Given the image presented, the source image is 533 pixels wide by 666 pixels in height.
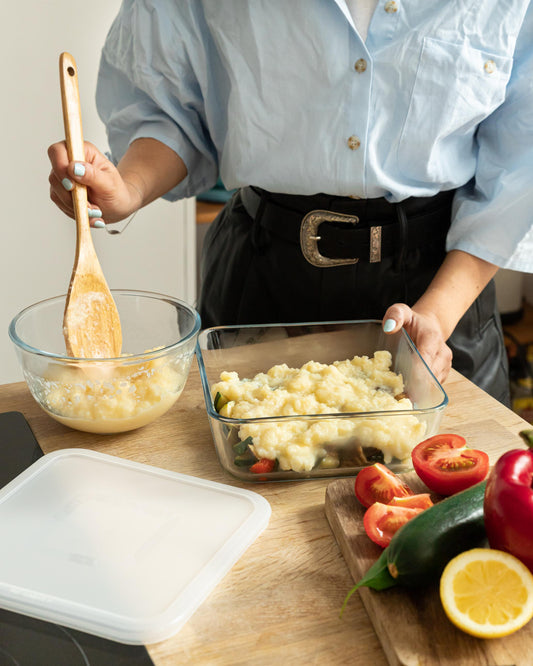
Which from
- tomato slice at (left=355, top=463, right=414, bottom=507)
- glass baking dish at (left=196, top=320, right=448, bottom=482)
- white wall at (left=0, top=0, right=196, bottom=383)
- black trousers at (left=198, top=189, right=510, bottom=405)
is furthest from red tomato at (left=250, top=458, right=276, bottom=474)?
white wall at (left=0, top=0, right=196, bottom=383)

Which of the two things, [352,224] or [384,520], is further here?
[352,224]

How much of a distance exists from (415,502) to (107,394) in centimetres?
40

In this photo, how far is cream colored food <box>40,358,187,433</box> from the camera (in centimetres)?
85

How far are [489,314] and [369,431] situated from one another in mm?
644

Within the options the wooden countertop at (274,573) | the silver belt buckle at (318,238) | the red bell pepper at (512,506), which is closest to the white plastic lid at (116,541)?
the wooden countertop at (274,573)

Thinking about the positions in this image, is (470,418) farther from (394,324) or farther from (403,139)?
(403,139)

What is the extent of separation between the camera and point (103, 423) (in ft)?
2.84

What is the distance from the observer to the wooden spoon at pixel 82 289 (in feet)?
2.91

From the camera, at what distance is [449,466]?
30.4 inches

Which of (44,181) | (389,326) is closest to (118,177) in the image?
(389,326)

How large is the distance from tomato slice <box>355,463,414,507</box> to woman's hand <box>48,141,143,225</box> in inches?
21.7

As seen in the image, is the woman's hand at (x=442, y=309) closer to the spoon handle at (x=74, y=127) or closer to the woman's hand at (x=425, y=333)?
the woman's hand at (x=425, y=333)

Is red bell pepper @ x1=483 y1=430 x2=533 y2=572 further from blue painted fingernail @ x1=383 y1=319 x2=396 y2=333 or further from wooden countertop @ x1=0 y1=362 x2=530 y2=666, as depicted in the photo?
blue painted fingernail @ x1=383 y1=319 x2=396 y2=333

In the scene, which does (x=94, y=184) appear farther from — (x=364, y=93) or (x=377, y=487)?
(x=377, y=487)
